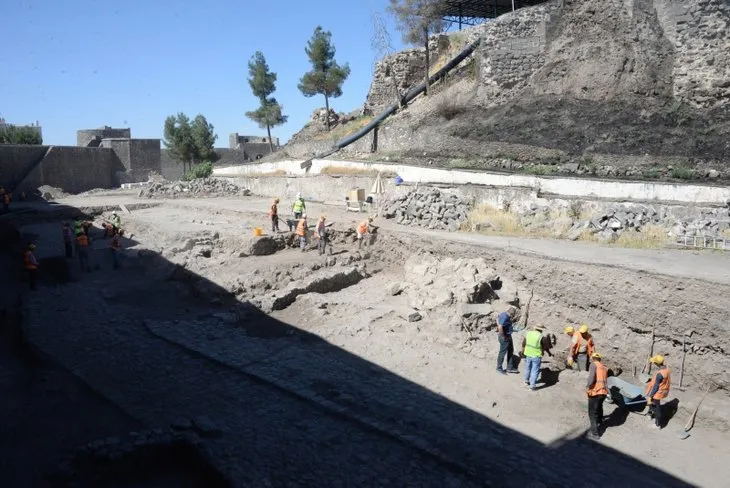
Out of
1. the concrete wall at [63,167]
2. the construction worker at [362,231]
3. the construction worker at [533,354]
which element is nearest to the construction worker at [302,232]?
the construction worker at [362,231]

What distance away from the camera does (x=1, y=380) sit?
7.18 m

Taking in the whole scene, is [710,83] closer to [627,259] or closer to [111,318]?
[627,259]

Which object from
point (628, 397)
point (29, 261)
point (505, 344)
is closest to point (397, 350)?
point (505, 344)

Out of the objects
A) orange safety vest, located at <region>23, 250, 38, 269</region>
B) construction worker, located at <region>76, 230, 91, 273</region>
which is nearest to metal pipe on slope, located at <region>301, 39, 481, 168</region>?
construction worker, located at <region>76, 230, 91, 273</region>

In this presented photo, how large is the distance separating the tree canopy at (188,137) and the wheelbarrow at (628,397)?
105 feet

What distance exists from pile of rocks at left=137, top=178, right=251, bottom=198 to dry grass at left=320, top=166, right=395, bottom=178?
4915mm

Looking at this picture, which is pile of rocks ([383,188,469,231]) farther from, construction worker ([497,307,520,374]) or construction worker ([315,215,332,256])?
construction worker ([497,307,520,374])

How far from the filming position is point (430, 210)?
14.4 m

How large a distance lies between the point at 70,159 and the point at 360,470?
30.6m

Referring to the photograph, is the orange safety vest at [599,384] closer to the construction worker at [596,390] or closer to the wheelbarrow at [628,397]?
the construction worker at [596,390]

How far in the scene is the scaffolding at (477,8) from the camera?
27562 mm

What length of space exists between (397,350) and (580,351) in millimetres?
2916

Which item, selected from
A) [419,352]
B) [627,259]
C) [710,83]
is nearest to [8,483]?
[419,352]

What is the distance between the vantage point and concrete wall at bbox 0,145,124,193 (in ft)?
90.0
